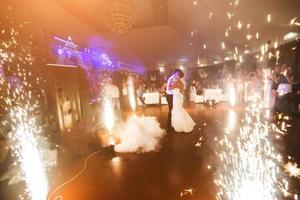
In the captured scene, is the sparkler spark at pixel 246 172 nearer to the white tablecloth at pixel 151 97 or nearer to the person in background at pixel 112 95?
the person in background at pixel 112 95

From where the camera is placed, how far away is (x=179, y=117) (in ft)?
19.3

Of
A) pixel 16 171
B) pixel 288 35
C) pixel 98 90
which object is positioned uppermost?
pixel 288 35

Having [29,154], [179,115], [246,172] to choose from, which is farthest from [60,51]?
[246,172]

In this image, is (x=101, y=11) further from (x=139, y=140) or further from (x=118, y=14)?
(x=139, y=140)

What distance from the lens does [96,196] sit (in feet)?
8.87

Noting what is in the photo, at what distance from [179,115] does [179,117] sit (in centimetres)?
6

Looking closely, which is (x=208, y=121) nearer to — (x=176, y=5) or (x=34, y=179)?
(x=176, y=5)

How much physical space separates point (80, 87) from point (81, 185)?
3713mm

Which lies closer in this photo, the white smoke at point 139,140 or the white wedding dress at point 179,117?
the white smoke at point 139,140

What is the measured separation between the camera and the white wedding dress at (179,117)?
231 inches

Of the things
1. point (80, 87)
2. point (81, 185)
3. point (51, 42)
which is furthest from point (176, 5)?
point (81, 185)

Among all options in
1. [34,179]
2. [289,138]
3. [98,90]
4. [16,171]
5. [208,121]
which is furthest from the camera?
[98,90]

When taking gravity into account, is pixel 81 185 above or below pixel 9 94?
below

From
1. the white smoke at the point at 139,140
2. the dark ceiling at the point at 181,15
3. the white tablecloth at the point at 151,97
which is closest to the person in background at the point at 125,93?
the white tablecloth at the point at 151,97
